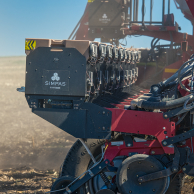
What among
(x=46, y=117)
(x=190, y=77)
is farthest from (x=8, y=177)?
(x=190, y=77)

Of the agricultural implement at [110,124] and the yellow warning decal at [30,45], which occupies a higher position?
the yellow warning decal at [30,45]

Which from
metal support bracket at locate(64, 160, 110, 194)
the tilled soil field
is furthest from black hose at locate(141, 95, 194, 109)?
the tilled soil field

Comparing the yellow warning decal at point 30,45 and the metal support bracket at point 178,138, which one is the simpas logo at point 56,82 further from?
the metal support bracket at point 178,138

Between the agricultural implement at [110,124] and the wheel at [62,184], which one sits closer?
the agricultural implement at [110,124]

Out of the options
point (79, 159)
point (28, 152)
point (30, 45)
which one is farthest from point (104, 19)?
point (79, 159)

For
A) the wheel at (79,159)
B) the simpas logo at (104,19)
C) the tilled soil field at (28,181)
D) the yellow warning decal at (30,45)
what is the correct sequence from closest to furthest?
1. the yellow warning decal at (30,45)
2. the wheel at (79,159)
3. the tilled soil field at (28,181)
4. the simpas logo at (104,19)

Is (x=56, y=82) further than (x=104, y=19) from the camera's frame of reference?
No

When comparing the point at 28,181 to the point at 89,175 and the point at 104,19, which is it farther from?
the point at 104,19

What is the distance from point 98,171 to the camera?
330cm

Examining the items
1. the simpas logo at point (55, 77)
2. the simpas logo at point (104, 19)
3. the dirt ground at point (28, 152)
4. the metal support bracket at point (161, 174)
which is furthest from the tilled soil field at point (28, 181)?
the simpas logo at point (104, 19)

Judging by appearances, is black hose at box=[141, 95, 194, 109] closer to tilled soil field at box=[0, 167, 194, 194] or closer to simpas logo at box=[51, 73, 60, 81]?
simpas logo at box=[51, 73, 60, 81]

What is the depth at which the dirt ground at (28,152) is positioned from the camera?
196 inches

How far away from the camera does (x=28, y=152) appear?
7.16m

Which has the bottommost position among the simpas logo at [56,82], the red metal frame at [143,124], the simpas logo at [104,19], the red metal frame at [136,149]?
the red metal frame at [136,149]
